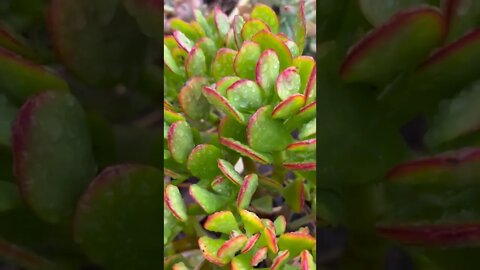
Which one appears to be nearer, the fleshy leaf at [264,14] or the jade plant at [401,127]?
the jade plant at [401,127]

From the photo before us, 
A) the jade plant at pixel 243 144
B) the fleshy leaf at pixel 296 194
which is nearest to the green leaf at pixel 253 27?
the jade plant at pixel 243 144

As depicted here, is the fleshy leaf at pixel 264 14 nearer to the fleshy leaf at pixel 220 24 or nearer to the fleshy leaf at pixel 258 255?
the fleshy leaf at pixel 220 24

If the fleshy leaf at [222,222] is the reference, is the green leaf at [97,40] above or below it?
above

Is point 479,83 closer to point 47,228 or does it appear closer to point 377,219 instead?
point 377,219

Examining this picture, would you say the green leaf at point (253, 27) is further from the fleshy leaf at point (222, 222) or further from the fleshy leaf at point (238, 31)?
the fleshy leaf at point (222, 222)

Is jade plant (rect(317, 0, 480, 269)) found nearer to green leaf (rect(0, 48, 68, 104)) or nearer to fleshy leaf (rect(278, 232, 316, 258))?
fleshy leaf (rect(278, 232, 316, 258))

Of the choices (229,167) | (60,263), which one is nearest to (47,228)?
(60,263)

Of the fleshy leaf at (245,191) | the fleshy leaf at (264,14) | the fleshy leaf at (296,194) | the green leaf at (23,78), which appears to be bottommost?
the fleshy leaf at (296,194)
